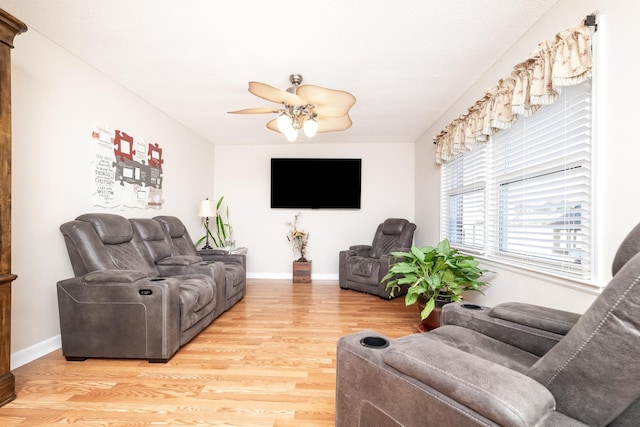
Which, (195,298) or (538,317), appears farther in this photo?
(195,298)

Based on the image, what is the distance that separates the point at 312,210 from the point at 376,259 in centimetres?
149

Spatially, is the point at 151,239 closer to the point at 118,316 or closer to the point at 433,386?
the point at 118,316

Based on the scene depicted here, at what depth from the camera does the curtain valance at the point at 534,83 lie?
160cm

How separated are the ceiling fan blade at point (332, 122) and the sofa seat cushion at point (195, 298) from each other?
185cm

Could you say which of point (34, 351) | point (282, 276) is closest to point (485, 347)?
point (34, 351)

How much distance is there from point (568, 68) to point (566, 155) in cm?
50

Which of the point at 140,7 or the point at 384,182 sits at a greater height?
the point at 140,7

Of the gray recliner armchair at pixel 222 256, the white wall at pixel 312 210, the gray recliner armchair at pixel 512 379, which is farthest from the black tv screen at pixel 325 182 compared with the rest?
the gray recliner armchair at pixel 512 379

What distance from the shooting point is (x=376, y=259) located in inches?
173

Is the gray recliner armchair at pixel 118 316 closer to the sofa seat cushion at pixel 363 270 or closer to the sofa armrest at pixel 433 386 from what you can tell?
the sofa armrest at pixel 433 386

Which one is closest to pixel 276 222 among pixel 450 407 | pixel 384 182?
pixel 384 182

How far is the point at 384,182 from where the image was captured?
5.17m

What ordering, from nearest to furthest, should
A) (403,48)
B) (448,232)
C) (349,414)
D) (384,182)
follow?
(349,414)
(403,48)
(448,232)
(384,182)

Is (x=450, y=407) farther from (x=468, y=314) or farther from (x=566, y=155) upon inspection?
(x=566, y=155)
